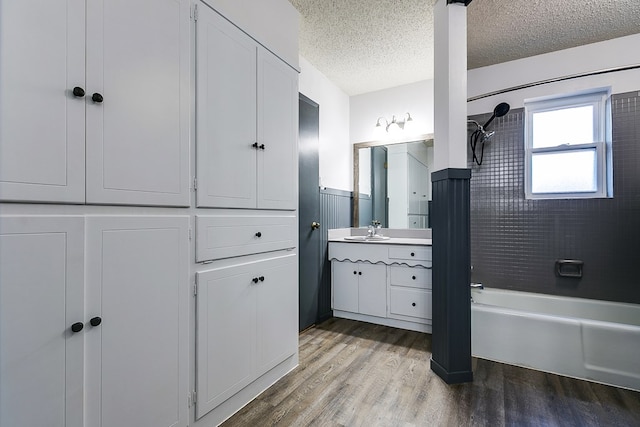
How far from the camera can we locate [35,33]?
0.90 meters

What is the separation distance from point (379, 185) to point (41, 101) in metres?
3.08

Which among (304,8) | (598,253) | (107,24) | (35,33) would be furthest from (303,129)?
(598,253)

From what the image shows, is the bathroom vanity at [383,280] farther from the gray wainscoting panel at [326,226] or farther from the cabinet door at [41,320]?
the cabinet door at [41,320]

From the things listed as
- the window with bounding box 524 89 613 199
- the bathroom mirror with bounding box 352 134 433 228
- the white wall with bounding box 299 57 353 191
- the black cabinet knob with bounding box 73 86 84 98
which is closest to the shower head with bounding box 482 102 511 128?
the window with bounding box 524 89 613 199

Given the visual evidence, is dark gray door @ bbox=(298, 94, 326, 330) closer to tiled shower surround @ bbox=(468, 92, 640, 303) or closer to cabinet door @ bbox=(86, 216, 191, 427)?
cabinet door @ bbox=(86, 216, 191, 427)

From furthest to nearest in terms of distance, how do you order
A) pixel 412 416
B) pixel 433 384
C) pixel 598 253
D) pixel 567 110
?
pixel 567 110 < pixel 598 253 < pixel 433 384 < pixel 412 416

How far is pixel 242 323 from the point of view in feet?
5.48

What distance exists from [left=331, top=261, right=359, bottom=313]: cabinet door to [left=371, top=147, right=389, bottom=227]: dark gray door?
748mm

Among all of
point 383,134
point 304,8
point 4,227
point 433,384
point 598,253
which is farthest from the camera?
point 383,134

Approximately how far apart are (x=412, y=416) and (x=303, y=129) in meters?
2.25

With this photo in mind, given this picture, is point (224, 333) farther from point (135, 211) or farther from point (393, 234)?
point (393, 234)

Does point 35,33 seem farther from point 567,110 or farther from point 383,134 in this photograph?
point 567,110

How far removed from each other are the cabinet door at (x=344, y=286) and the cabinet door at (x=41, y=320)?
234 centimetres

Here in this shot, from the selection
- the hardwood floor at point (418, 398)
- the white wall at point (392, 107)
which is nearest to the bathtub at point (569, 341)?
the hardwood floor at point (418, 398)
